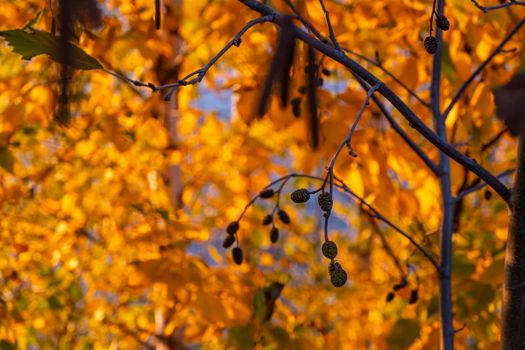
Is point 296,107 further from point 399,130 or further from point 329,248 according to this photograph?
point 329,248

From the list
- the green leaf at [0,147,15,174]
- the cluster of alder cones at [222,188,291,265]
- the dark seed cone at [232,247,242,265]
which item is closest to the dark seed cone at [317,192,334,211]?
the cluster of alder cones at [222,188,291,265]

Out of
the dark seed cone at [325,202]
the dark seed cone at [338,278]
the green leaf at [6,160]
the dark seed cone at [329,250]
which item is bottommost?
the dark seed cone at [338,278]

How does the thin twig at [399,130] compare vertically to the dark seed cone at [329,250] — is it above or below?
above

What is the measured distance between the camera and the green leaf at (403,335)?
1480 millimetres

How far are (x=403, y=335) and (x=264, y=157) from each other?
89 centimetres

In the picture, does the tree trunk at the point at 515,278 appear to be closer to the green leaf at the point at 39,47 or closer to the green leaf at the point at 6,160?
the green leaf at the point at 39,47

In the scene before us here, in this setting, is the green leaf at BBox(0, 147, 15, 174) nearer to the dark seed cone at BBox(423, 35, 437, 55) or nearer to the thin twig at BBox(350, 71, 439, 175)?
the thin twig at BBox(350, 71, 439, 175)

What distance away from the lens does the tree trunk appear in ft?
2.91

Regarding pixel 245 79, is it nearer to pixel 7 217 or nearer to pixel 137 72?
pixel 7 217

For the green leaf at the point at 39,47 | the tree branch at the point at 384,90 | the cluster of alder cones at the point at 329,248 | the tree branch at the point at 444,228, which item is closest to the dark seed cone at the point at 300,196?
the cluster of alder cones at the point at 329,248

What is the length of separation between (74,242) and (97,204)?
1.25 feet

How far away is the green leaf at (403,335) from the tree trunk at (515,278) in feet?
1.82

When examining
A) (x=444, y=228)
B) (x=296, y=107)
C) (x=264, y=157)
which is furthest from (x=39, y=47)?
(x=264, y=157)

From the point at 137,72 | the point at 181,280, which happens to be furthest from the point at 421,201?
the point at 137,72
